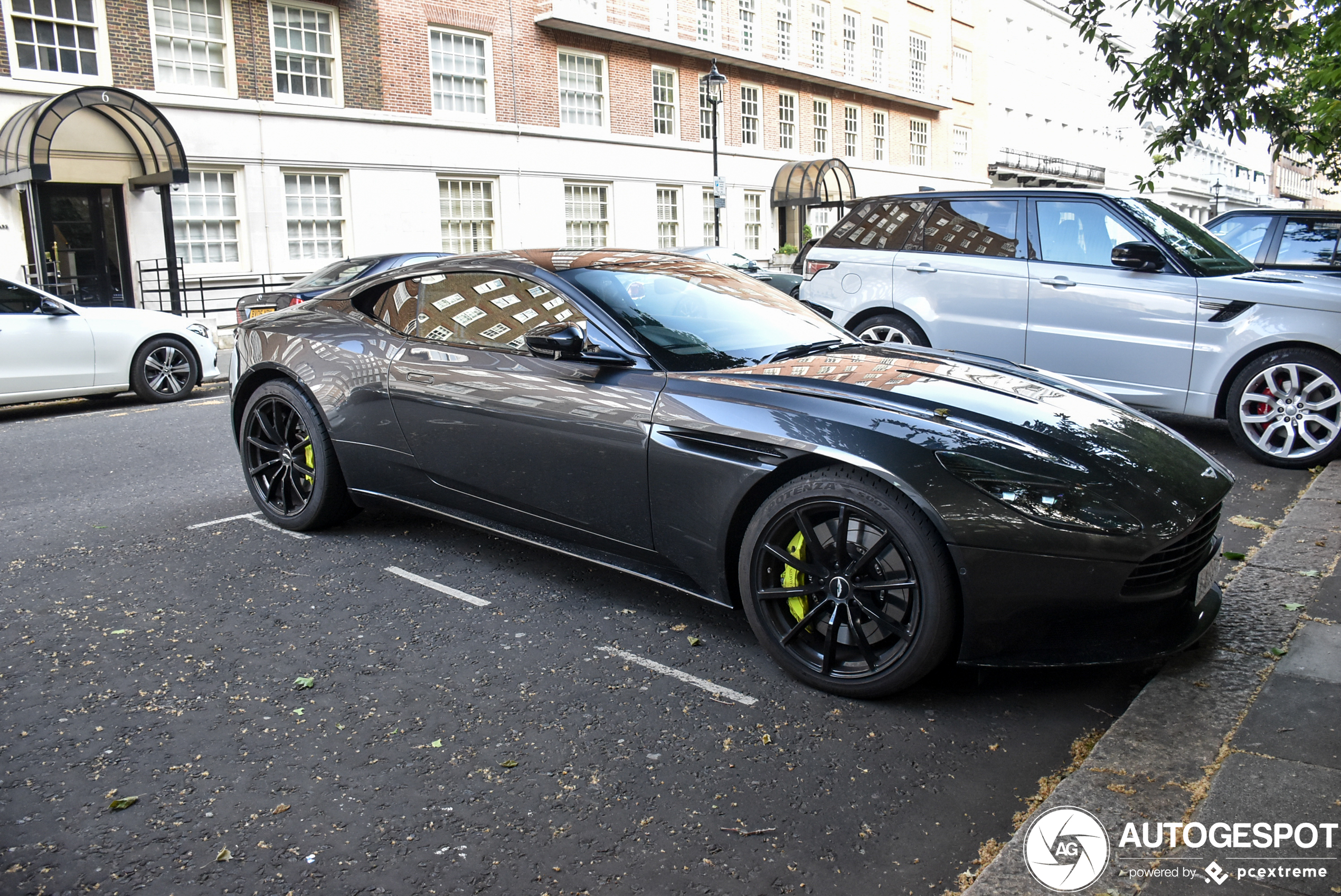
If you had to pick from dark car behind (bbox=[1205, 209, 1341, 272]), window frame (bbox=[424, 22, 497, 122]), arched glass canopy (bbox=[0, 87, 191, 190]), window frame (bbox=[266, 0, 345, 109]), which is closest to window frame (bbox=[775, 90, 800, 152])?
window frame (bbox=[424, 22, 497, 122])

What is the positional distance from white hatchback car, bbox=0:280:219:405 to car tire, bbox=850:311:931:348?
7.46 m

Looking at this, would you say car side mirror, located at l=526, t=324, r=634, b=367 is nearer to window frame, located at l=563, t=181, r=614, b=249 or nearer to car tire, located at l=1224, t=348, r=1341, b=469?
car tire, located at l=1224, t=348, r=1341, b=469

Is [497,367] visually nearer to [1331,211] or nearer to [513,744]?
[513,744]

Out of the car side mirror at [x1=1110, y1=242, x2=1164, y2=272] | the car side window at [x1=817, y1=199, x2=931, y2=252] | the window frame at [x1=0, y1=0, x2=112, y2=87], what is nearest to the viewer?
the car side mirror at [x1=1110, y1=242, x2=1164, y2=272]

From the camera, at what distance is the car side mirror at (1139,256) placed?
264 inches

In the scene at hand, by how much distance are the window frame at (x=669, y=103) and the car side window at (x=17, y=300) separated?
872 inches

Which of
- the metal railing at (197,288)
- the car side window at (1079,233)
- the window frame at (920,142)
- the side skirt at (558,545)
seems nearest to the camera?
the side skirt at (558,545)

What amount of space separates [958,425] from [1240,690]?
1.25 m

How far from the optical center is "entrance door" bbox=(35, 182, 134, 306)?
18.1 m

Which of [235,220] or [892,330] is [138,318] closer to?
[892,330]

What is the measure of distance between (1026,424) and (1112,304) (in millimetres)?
4255

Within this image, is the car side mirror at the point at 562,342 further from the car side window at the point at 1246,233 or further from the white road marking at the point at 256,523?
the car side window at the point at 1246,233

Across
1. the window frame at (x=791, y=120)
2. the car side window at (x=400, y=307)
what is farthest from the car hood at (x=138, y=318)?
the window frame at (x=791, y=120)

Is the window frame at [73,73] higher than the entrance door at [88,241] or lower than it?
higher
